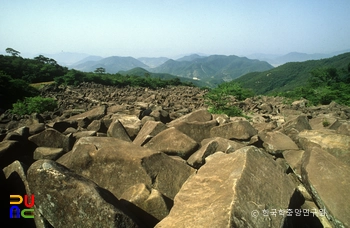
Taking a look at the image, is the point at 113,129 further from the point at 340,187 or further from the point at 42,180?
the point at 340,187

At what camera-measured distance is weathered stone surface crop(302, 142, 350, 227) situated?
3002mm

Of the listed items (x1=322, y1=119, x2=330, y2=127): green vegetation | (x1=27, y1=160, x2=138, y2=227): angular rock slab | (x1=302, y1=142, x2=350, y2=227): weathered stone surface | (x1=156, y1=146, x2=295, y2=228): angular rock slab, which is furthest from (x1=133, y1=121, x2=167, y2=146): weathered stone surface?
(x1=322, y1=119, x2=330, y2=127): green vegetation

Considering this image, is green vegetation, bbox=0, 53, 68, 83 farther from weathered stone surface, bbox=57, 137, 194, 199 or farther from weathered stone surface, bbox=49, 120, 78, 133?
weathered stone surface, bbox=57, 137, 194, 199

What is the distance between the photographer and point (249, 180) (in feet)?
9.74

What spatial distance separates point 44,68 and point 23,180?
166 ft

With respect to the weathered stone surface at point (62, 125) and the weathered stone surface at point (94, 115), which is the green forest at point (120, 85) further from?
the weathered stone surface at point (62, 125)

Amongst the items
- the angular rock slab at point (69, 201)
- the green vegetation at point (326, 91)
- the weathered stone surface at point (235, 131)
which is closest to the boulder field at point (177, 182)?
the angular rock slab at point (69, 201)

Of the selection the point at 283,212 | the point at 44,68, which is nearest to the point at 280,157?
the point at 283,212

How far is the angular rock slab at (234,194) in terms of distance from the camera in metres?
2.46

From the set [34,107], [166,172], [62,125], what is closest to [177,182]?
[166,172]

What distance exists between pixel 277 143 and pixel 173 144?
8.39ft

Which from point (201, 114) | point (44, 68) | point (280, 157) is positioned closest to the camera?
point (280, 157)

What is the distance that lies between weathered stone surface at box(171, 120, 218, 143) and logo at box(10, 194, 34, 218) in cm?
368

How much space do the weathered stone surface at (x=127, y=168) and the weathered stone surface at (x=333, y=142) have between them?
9.61 feet
